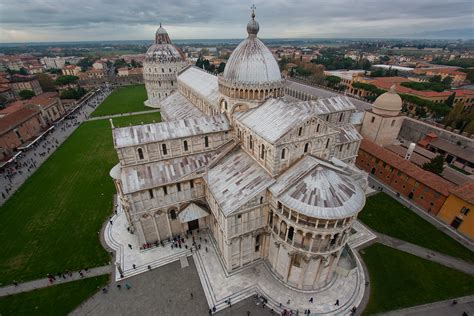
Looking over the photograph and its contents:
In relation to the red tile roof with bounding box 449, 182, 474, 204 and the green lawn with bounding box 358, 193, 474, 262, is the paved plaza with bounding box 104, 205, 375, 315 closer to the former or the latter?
the green lawn with bounding box 358, 193, 474, 262

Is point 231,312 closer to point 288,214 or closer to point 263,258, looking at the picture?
point 263,258

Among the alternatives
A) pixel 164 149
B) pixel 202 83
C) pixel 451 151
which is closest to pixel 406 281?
pixel 164 149

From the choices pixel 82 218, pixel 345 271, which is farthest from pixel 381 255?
pixel 82 218

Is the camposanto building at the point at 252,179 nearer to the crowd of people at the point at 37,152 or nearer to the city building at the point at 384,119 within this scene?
the city building at the point at 384,119

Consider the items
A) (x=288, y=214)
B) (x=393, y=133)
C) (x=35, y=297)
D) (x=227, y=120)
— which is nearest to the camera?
(x=288, y=214)

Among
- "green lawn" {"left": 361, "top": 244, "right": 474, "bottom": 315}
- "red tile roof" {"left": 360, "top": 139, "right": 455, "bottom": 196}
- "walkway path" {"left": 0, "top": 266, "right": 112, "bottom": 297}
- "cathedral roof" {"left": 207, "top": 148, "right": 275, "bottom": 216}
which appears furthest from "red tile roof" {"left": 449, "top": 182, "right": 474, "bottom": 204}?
"walkway path" {"left": 0, "top": 266, "right": 112, "bottom": 297}

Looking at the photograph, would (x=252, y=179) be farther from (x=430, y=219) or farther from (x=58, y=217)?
(x=58, y=217)

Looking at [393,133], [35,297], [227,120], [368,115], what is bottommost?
[35,297]
